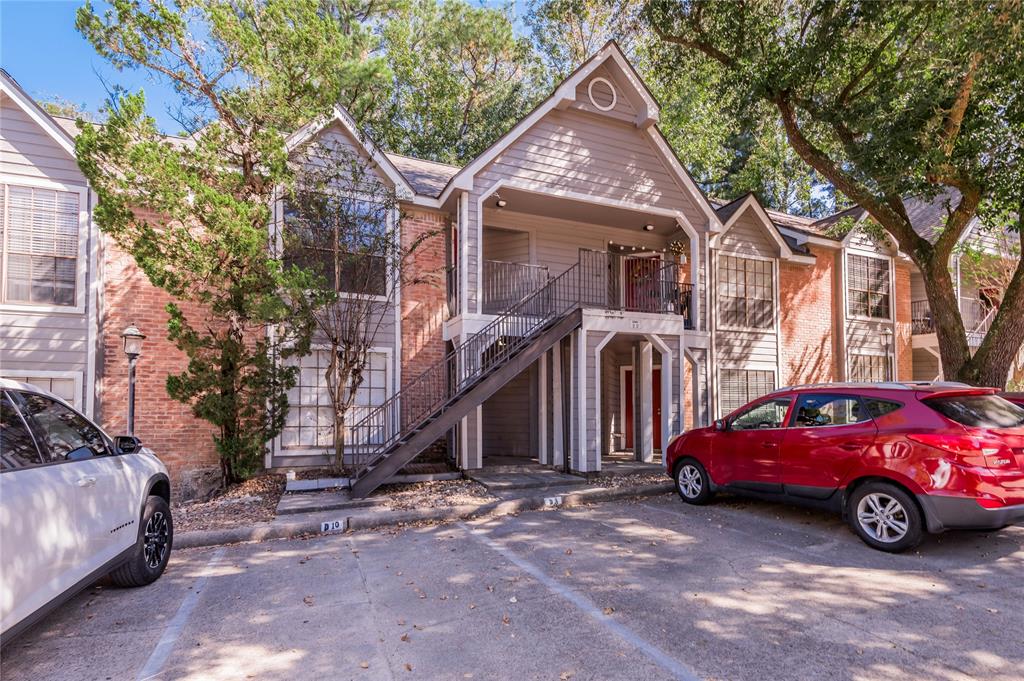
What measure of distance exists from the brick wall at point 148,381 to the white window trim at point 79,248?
286 mm

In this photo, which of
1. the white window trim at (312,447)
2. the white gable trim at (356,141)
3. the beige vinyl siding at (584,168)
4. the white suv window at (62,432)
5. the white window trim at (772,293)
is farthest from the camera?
the white window trim at (772,293)

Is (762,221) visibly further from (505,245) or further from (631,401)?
(505,245)

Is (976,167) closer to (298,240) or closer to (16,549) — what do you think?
(298,240)

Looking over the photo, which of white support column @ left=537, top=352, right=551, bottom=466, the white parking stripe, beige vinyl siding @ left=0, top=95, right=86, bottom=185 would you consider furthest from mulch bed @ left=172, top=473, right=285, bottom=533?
beige vinyl siding @ left=0, top=95, right=86, bottom=185

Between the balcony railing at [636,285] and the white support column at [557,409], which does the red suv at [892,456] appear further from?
the balcony railing at [636,285]

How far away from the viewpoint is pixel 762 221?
14.9 m

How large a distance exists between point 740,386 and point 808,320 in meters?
3.21

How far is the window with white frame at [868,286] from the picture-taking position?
1648cm

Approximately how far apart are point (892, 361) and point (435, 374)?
14114mm

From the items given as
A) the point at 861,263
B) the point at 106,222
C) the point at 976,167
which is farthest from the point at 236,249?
the point at 861,263

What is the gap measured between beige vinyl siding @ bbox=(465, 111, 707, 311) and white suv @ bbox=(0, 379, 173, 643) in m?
6.60

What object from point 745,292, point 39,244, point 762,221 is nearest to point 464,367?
point 39,244

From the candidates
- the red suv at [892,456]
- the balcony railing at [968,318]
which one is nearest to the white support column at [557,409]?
the red suv at [892,456]

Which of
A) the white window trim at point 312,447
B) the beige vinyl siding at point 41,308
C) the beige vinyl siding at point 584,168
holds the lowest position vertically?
the white window trim at point 312,447
